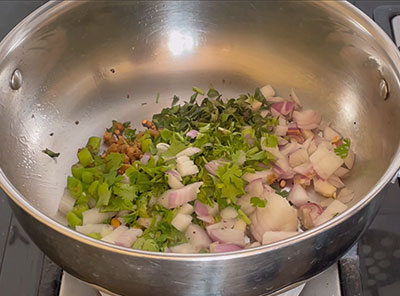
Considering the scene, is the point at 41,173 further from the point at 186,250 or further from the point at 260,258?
the point at 260,258

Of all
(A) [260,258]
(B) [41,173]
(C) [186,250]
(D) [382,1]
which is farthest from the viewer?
(D) [382,1]

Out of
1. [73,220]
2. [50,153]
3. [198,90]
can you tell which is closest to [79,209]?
[73,220]

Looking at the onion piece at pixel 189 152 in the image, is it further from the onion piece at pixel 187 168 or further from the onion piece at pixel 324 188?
the onion piece at pixel 324 188

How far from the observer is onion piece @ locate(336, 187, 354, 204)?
1.01 metres

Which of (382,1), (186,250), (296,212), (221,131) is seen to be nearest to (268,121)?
(221,131)

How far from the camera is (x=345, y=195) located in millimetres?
1024

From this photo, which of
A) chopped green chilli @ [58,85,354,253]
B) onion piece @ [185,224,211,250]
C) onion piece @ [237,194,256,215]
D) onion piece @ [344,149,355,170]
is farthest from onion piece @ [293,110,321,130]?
onion piece @ [185,224,211,250]

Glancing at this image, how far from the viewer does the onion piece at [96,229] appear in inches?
37.3

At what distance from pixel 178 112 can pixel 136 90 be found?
4.4 inches

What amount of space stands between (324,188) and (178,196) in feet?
0.87

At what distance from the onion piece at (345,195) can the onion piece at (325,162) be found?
4 centimetres

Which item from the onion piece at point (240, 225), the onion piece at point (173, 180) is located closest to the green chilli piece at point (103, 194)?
the onion piece at point (173, 180)

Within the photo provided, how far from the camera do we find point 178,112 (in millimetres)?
1162

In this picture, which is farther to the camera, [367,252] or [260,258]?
[367,252]
